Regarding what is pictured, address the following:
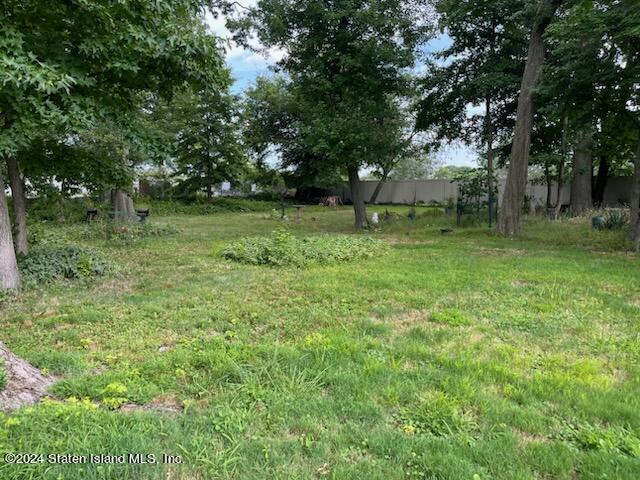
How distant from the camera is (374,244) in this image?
8141mm

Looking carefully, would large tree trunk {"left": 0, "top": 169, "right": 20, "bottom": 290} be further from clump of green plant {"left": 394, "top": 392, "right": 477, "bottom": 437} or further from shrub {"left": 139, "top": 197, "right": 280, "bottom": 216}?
shrub {"left": 139, "top": 197, "right": 280, "bottom": 216}

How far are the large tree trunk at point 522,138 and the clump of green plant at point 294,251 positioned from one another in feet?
12.2

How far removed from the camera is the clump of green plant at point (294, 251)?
663 centimetres

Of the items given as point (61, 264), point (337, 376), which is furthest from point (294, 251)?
point (337, 376)

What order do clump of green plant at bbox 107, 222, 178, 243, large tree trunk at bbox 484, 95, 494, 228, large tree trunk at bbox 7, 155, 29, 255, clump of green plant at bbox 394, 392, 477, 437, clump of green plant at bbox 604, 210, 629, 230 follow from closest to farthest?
1. clump of green plant at bbox 394, 392, 477, 437
2. large tree trunk at bbox 7, 155, 29, 255
3. clump of green plant at bbox 107, 222, 178, 243
4. clump of green plant at bbox 604, 210, 629, 230
5. large tree trunk at bbox 484, 95, 494, 228

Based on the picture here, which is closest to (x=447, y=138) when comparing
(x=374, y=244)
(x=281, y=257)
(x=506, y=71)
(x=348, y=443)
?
(x=506, y=71)

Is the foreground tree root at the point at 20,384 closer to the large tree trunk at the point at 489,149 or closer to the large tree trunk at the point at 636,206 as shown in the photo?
the large tree trunk at the point at 636,206

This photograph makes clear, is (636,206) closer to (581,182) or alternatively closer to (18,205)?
(581,182)

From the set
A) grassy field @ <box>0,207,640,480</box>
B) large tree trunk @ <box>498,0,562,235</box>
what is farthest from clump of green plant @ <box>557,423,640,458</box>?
large tree trunk @ <box>498,0,562,235</box>

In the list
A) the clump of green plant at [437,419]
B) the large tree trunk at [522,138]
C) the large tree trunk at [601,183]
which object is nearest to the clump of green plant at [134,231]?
the large tree trunk at [522,138]

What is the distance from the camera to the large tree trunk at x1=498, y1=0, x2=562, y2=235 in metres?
9.41

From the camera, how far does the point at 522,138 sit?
9.82 m

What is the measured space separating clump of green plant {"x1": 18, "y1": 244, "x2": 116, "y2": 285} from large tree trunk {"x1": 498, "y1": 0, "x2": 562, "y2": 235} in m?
8.01

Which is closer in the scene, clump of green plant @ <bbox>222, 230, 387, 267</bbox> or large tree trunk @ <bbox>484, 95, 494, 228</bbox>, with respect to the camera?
clump of green plant @ <bbox>222, 230, 387, 267</bbox>
